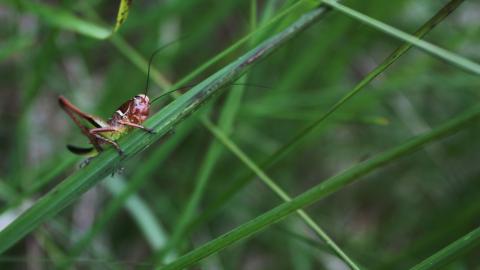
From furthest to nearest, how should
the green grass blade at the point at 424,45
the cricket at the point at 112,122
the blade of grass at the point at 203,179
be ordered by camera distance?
the blade of grass at the point at 203,179, the cricket at the point at 112,122, the green grass blade at the point at 424,45

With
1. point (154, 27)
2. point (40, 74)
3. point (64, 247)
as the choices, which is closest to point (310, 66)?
point (154, 27)

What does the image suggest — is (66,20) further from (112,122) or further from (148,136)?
(148,136)

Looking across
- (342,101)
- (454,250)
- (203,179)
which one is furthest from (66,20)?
(454,250)

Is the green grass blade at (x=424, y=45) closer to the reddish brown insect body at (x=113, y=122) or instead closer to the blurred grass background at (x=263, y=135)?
the reddish brown insect body at (x=113, y=122)

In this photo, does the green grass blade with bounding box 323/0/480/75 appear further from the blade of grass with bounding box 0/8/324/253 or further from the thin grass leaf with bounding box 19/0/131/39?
the thin grass leaf with bounding box 19/0/131/39

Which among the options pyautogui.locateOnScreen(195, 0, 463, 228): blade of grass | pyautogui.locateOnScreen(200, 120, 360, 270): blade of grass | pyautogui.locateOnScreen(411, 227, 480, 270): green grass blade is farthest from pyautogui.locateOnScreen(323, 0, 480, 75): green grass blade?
pyautogui.locateOnScreen(200, 120, 360, 270): blade of grass

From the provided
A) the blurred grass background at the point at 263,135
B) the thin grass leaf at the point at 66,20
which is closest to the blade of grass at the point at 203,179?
the blurred grass background at the point at 263,135

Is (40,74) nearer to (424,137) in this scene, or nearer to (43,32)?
(43,32)
